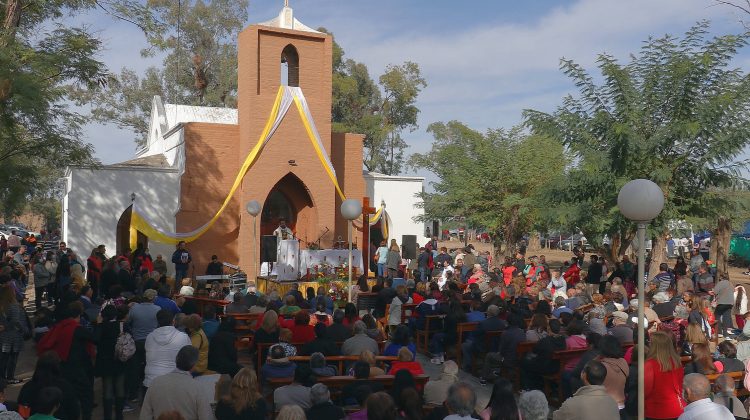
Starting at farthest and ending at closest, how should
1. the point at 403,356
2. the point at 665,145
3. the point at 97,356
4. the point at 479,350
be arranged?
1. the point at 665,145
2. the point at 479,350
3. the point at 97,356
4. the point at 403,356

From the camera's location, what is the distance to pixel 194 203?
71.4ft

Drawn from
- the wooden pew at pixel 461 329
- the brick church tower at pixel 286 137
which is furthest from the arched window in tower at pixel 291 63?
the wooden pew at pixel 461 329

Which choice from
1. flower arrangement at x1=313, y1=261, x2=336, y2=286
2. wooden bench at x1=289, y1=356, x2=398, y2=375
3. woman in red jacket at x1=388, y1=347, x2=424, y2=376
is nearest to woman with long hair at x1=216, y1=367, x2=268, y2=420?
woman in red jacket at x1=388, y1=347, x2=424, y2=376

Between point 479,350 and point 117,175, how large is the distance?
14281 mm

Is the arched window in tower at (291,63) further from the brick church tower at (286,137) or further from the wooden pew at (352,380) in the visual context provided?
the wooden pew at (352,380)

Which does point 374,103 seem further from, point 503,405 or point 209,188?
point 503,405

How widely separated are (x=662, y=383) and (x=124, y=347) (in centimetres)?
541

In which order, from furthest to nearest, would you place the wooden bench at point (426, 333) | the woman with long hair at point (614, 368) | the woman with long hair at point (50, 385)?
the wooden bench at point (426, 333)
the woman with long hair at point (614, 368)
the woman with long hair at point (50, 385)

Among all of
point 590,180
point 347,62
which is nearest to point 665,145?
point 590,180

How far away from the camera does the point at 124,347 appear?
7840mm

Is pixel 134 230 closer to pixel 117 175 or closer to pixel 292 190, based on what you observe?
pixel 117 175

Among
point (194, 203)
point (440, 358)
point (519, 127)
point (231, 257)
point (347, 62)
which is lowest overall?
point (440, 358)

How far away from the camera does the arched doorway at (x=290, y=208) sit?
22.2 meters

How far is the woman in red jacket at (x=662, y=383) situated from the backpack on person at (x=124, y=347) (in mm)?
5234
